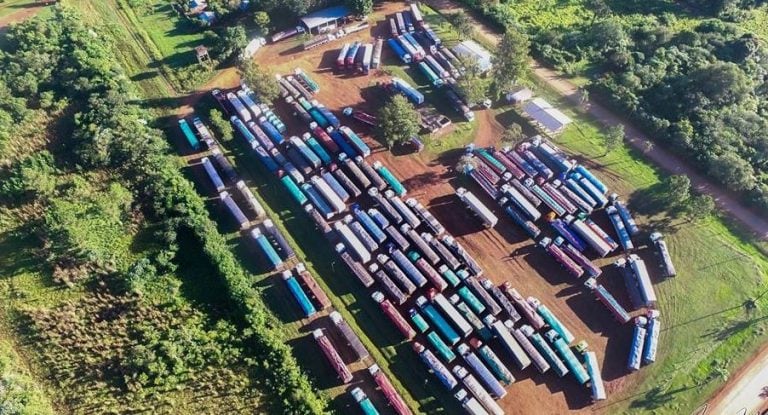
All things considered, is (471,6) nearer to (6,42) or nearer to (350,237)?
(350,237)

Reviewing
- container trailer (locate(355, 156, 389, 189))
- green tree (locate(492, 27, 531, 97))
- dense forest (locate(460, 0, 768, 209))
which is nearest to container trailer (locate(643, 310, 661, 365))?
dense forest (locate(460, 0, 768, 209))

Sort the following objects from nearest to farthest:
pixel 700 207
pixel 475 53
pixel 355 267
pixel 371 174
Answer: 1. pixel 355 267
2. pixel 700 207
3. pixel 371 174
4. pixel 475 53

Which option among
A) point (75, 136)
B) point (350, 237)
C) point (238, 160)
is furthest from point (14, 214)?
point (350, 237)

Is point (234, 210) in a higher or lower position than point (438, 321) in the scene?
higher

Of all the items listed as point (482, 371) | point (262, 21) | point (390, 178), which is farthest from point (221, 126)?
point (482, 371)

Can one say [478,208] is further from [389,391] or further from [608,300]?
[389,391]

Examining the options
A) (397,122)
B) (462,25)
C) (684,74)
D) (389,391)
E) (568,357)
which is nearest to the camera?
(389,391)

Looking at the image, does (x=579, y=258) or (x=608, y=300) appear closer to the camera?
(x=608, y=300)
